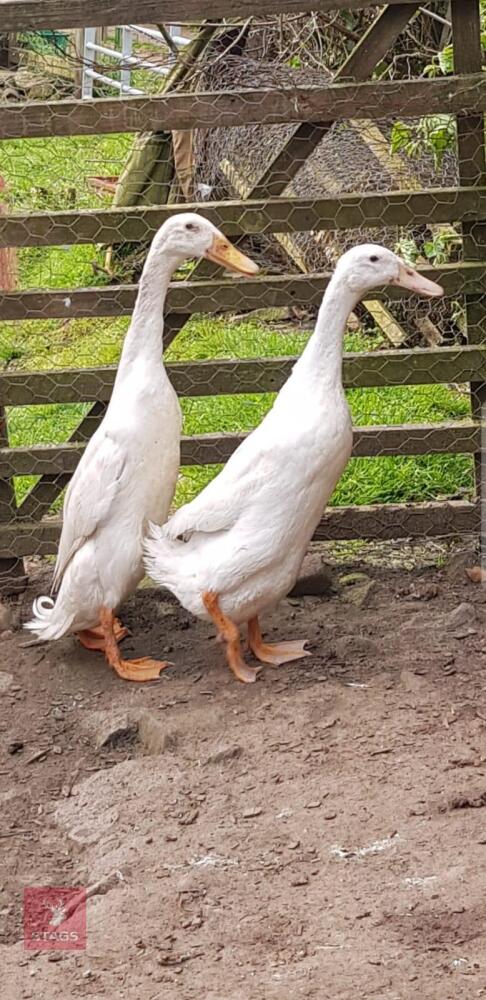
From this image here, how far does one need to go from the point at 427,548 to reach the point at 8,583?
177 cm

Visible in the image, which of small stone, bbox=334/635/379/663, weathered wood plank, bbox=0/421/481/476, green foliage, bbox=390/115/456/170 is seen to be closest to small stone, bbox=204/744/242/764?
small stone, bbox=334/635/379/663

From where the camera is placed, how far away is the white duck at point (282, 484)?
4188 mm

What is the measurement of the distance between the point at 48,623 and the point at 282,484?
109 centimetres

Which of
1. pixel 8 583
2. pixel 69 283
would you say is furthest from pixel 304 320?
pixel 8 583

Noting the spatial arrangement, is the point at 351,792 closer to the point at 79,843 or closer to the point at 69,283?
the point at 79,843

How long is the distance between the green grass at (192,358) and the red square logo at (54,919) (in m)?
2.77

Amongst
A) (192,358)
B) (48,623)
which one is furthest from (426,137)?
(48,623)

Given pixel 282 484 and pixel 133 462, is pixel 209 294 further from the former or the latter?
pixel 282 484

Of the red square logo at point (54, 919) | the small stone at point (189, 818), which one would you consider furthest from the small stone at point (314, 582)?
the red square logo at point (54, 919)

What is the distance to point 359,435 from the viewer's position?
503 cm

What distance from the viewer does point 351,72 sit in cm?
455

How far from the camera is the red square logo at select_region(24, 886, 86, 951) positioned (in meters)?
3.03

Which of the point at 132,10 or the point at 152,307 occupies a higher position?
the point at 132,10

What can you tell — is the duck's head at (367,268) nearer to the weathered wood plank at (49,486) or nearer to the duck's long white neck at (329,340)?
the duck's long white neck at (329,340)
